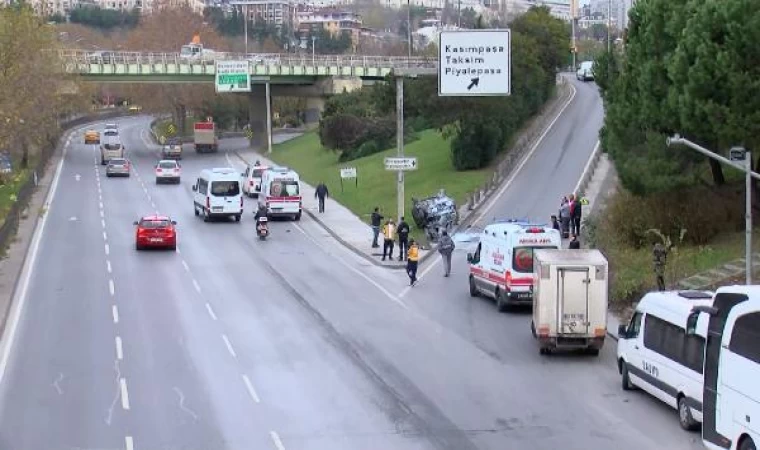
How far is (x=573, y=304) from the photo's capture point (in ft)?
81.0

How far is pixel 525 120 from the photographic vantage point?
75500mm

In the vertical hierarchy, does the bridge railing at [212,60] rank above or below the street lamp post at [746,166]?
above

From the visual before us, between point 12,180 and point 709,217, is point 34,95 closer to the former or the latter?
point 12,180

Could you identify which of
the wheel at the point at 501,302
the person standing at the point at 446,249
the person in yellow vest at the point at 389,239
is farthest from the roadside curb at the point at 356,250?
the wheel at the point at 501,302

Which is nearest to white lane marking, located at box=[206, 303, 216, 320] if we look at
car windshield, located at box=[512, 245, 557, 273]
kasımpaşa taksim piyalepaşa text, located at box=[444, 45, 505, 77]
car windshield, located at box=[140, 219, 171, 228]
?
car windshield, located at box=[512, 245, 557, 273]

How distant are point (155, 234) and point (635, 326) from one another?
24832 mm

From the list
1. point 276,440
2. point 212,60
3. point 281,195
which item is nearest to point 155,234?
point 281,195

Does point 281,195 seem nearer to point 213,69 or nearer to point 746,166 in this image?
point 746,166

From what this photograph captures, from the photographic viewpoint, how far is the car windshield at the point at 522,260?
3023cm

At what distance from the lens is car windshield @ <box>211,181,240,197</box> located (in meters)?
52.1

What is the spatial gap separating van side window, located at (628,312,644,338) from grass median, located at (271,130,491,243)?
998 inches

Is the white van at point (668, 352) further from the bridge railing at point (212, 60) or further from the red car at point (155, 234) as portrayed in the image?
the bridge railing at point (212, 60)

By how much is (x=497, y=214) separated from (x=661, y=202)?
47.2 ft

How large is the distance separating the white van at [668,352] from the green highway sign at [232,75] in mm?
61299
